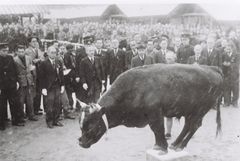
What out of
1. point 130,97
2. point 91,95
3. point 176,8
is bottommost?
point 91,95

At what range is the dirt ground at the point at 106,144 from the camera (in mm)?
5715

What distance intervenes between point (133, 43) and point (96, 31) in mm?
7771

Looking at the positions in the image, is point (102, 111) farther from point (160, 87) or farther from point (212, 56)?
point (212, 56)

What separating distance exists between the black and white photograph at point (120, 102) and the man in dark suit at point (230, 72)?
0.02 metres

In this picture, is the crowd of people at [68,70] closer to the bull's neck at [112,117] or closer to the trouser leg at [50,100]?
the trouser leg at [50,100]

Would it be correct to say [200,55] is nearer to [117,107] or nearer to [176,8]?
[117,107]

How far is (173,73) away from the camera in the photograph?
17.1 feet

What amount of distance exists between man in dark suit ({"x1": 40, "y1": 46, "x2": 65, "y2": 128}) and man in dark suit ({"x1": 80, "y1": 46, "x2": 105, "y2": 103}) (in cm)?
49

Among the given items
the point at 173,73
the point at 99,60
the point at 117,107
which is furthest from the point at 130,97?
the point at 99,60

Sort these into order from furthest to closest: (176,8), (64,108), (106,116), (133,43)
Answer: (176,8) < (133,43) < (64,108) < (106,116)

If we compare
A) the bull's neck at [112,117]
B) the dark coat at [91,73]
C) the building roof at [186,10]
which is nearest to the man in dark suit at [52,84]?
the dark coat at [91,73]

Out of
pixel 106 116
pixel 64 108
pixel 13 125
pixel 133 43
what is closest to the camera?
pixel 106 116

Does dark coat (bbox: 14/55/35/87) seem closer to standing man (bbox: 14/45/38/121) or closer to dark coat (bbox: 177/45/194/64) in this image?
standing man (bbox: 14/45/38/121)

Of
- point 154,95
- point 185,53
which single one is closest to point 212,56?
point 185,53
